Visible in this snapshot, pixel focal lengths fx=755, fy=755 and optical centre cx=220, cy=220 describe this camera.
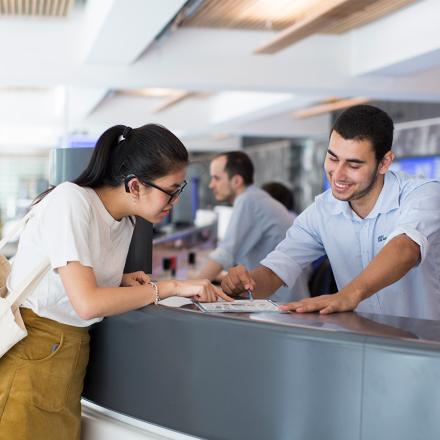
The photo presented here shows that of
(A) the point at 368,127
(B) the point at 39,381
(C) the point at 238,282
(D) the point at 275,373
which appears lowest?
(B) the point at 39,381

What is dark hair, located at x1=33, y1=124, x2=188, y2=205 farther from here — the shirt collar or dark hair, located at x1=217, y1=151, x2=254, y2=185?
dark hair, located at x1=217, y1=151, x2=254, y2=185

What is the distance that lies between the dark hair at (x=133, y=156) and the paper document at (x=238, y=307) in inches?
15.2

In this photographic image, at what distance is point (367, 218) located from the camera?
2.66 m

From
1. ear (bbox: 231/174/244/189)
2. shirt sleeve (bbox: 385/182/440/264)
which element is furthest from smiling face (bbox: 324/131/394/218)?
ear (bbox: 231/174/244/189)

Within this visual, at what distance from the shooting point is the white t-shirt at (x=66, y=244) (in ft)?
6.30

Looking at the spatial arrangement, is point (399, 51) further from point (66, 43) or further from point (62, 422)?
point (62, 422)

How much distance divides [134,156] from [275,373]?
0.71 meters

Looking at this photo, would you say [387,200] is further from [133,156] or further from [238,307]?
[133,156]

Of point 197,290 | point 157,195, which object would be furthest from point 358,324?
point 157,195

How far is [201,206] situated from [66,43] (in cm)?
1609

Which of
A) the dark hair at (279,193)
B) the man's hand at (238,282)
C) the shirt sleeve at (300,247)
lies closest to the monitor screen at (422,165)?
the dark hair at (279,193)

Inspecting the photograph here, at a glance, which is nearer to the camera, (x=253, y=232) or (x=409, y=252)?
(x=409, y=252)

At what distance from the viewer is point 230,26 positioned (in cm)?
733

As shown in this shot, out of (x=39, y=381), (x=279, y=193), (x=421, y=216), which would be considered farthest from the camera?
(x=279, y=193)
